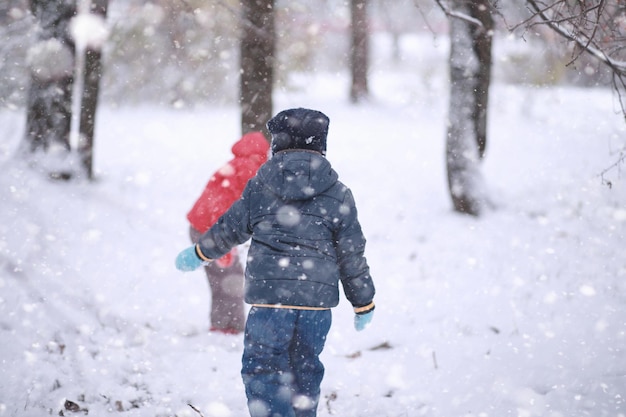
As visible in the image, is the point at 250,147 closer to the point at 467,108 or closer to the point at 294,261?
the point at 294,261

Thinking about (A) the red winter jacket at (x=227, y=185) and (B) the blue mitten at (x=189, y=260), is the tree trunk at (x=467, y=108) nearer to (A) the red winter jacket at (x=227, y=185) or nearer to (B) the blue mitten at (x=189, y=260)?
(A) the red winter jacket at (x=227, y=185)

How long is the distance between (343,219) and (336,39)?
3179 centimetres

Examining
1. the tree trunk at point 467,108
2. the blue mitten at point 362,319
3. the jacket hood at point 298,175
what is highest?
the tree trunk at point 467,108

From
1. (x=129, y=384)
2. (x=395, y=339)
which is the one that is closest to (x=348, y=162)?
(x=395, y=339)

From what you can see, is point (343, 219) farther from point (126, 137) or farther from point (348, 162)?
point (126, 137)

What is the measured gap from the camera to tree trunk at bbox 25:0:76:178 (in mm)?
7863

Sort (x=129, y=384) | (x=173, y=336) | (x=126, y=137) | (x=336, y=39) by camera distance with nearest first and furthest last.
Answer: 1. (x=129, y=384)
2. (x=173, y=336)
3. (x=126, y=137)
4. (x=336, y=39)

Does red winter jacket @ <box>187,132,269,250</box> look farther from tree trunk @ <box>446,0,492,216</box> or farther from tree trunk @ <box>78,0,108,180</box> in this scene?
tree trunk @ <box>78,0,108,180</box>

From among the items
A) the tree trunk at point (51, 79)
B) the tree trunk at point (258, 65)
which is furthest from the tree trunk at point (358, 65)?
the tree trunk at point (258, 65)

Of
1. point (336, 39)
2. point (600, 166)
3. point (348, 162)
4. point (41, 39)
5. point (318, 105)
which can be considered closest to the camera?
point (41, 39)

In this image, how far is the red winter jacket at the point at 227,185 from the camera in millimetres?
4484

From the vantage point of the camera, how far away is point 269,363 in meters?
3.04

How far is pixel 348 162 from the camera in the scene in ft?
36.4

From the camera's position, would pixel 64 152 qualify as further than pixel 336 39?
No
